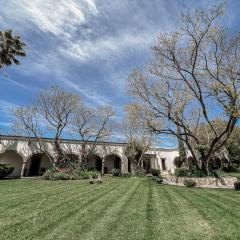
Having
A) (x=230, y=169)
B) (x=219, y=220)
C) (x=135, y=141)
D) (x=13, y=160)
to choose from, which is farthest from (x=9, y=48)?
(x=230, y=169)

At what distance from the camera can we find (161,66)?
60.8ft

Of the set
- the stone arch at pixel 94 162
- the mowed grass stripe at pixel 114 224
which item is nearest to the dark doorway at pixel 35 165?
the stone arch at pixel 94 162

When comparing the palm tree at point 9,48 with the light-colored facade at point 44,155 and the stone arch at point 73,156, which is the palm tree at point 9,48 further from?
the stone arch at point 73,156

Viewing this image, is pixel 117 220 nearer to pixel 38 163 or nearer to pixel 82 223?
pixel 82 223

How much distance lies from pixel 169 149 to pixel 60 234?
37661 mm

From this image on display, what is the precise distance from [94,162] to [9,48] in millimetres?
→ 20823

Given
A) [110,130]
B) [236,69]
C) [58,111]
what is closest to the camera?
[236,69]

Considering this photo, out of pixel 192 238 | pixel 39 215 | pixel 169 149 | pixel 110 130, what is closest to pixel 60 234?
pixel 39 215

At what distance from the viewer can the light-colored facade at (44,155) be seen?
2839 cm

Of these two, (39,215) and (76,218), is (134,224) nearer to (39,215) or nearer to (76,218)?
(76,218)

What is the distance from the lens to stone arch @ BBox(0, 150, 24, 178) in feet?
95.3

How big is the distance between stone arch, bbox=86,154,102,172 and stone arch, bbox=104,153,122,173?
1.02 metres

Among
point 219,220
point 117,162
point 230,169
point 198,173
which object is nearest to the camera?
point 219,220

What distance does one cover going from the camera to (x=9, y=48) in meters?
21.2
